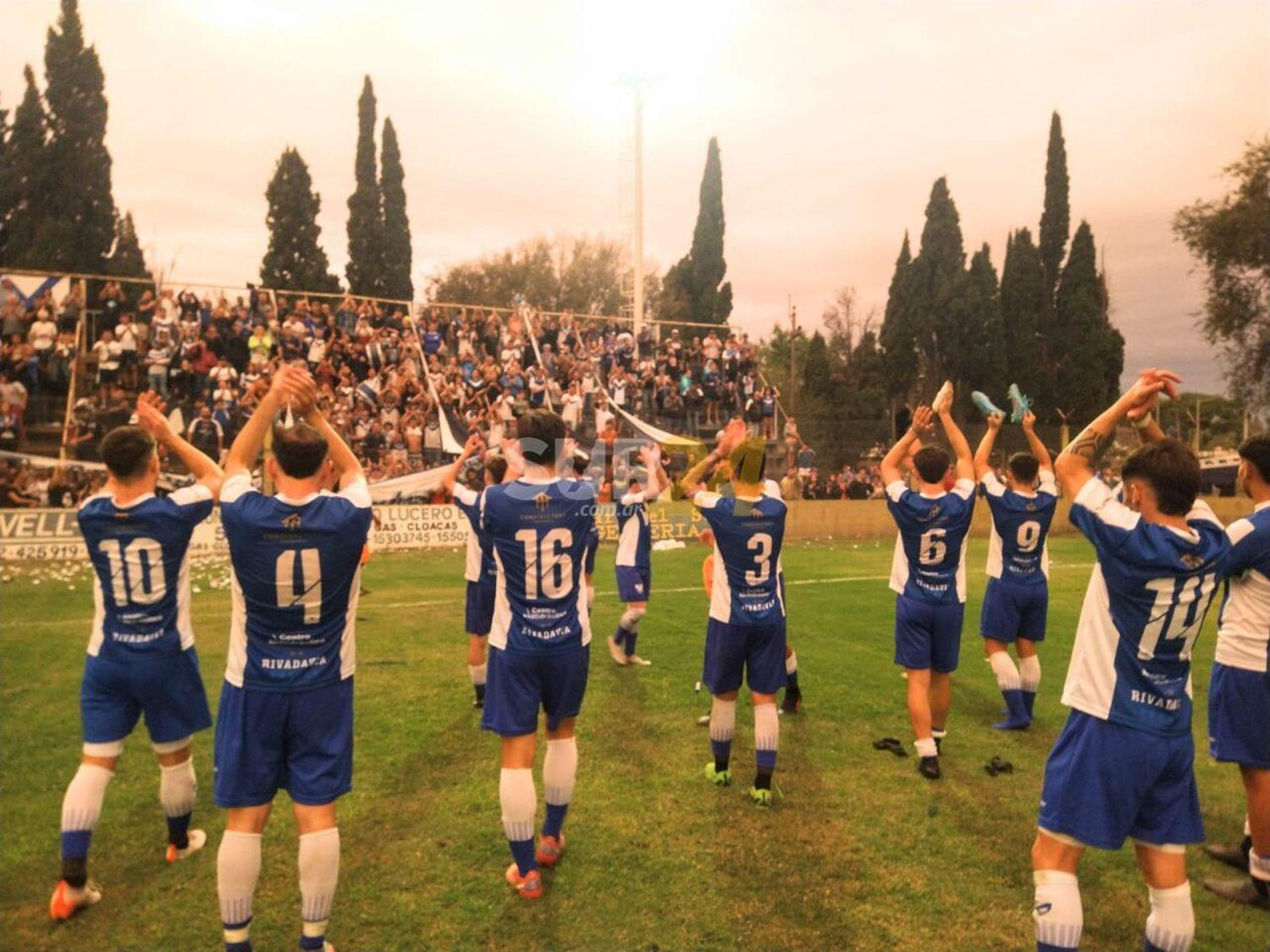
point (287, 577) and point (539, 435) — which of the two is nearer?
point (287, 577)

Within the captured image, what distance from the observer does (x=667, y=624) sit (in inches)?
469

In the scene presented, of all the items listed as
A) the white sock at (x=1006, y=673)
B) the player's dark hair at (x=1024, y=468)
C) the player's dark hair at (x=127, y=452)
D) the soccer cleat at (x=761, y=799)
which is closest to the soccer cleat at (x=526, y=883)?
the soccer cleat at (x=761, y=799)

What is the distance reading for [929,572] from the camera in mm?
6543

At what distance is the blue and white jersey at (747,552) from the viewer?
575cm

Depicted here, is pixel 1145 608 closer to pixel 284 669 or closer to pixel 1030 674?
pixel 284 669

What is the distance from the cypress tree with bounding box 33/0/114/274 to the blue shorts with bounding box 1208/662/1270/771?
1634 inches

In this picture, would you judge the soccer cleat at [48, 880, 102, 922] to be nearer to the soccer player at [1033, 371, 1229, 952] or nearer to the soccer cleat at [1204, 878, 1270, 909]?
the soccer player at [1033, 371, 1229, 952]

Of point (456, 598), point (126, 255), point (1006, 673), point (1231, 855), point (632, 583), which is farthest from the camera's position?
point (126, 255)

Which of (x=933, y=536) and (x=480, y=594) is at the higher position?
(x=933, y=536)

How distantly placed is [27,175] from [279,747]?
4072 cm

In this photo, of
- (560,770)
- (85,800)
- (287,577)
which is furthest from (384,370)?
(287,577)

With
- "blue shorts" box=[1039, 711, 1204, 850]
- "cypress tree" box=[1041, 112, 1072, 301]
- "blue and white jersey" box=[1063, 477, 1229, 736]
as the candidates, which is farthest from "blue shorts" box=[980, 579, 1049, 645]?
"cypress tree" box=[1041, 112, 1072, 301]

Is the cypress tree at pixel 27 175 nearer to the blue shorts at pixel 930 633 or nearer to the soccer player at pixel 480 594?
the soccer player at pixel 480 594

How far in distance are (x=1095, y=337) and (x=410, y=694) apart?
5029 cm
